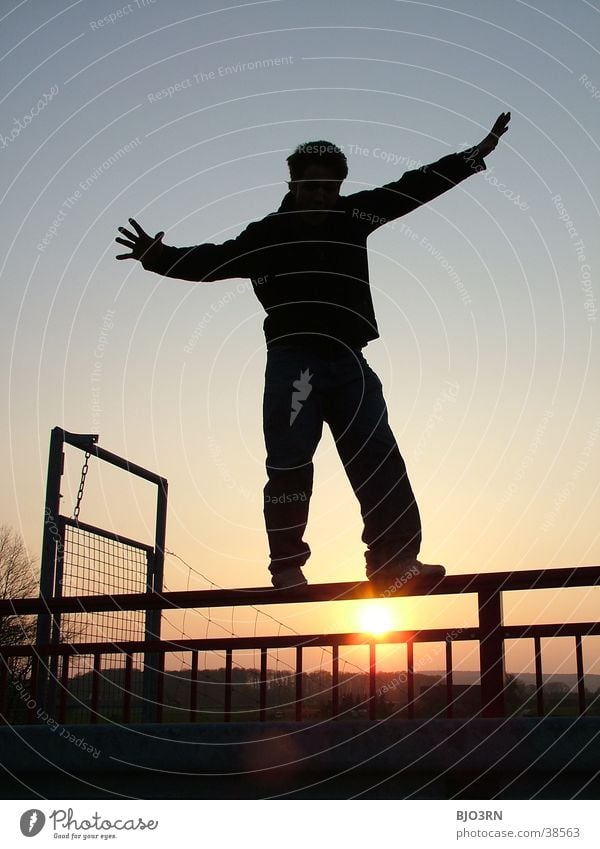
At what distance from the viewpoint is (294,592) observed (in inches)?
207

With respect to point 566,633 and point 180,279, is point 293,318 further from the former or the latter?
point 566,633

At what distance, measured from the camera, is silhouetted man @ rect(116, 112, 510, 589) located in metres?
5.62

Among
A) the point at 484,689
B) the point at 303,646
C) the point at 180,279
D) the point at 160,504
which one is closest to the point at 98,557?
the point at 160,504

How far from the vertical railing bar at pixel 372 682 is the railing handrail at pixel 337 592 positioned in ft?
5.04

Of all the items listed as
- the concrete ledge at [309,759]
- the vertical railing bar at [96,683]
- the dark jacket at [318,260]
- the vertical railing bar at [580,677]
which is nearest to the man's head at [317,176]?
the dark jacket at [318,260]

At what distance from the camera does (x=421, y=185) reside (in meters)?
5.86

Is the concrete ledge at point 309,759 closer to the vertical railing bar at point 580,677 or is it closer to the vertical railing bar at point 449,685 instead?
the vertical railing bar at point 449,685

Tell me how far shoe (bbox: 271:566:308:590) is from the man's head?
2065mm

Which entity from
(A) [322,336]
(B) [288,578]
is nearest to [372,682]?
(B) [288,578]

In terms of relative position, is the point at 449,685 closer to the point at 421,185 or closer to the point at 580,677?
the point at 580,677

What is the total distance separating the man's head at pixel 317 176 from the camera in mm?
5719

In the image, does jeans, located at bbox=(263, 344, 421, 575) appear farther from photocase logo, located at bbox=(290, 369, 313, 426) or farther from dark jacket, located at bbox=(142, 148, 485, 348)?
dark jacket, located at bbox=(142, 148, 485, 348)

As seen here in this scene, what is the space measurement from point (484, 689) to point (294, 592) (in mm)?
1109
